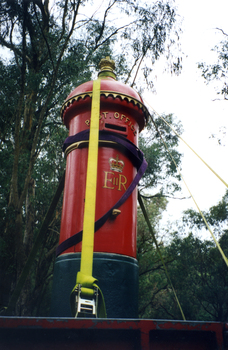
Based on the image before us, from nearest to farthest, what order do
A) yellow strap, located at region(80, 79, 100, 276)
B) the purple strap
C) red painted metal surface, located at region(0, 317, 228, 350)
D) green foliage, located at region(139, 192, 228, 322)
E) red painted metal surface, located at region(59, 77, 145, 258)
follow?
red painted metal surface, located at region(0, 317, 228, 350), yellow strap, located at region(80, 79, 100, 276), the purple strap, red painted metal surface, located at region(59, 77, 145, 258), green foliage, located at region(139, 192, 228, 322)

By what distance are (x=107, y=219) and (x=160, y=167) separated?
37.3 feet

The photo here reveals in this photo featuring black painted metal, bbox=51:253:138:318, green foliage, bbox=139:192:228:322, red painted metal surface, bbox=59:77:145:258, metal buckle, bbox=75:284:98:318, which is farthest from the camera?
green foliage, bbox=139:192:228:322

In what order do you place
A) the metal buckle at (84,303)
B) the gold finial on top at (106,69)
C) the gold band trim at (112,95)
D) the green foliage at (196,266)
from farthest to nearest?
the green foliage at (196,266), the gold finial on top at (106,69), the gold band trim at (112,95), the metal buckle at (84,303)

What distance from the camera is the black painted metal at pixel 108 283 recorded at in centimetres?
341

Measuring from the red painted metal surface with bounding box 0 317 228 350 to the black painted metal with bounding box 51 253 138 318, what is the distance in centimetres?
179

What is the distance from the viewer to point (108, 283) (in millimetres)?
3438

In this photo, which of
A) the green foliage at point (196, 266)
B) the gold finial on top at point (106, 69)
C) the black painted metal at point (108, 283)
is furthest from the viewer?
the green foliage at point (196, 266)

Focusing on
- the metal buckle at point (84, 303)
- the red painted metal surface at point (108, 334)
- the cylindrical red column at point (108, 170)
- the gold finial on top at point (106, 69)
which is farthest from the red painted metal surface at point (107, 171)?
the red painted metal surface at point (108, 334)

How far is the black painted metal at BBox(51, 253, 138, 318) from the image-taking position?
134 inches

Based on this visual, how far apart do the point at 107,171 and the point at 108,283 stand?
137 centimetres

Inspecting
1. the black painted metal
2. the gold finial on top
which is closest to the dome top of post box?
the gold finial on top

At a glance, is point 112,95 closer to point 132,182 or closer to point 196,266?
point 132,182

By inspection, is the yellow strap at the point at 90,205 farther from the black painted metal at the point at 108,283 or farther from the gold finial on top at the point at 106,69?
the gold finial on top at the point at 106,69

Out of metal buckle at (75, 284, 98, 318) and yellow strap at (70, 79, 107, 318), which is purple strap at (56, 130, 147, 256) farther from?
metal buckle at (75, 284, 98, 318)
